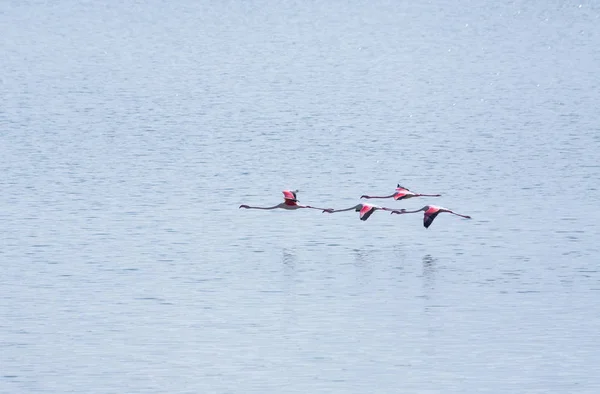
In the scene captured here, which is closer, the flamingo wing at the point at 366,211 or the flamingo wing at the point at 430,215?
the flamingo wing at the point at 430,215

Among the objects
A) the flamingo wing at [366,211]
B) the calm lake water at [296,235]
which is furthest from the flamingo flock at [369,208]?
the calm lake water at [296,235]

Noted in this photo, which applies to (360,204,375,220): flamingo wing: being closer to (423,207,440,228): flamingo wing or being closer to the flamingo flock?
the flamingo flock

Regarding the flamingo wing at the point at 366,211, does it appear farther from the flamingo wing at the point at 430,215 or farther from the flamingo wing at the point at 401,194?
the flamingo wing at the point at 401,194

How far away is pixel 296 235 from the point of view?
121 feet

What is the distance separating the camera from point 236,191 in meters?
44.1

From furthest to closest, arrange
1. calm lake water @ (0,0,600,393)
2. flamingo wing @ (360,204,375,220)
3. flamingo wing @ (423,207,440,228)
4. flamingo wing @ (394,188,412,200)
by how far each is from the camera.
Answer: flamingo wing @ (394,188,412,200) → flamingo wing @ (360,204,375,220) → flamingo wing @ (423,207,440,228) → calm lake water @ (0,0,600,393)

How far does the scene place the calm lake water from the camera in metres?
26.7

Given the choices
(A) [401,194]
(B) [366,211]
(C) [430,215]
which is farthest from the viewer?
(A) [401,194]

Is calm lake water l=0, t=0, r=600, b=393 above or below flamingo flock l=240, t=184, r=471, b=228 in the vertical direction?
below

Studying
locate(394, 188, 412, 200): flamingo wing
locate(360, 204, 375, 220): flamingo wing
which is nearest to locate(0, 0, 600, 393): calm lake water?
locate(394, 188, 412, 200): flamingo wing

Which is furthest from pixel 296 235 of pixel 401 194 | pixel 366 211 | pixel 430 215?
pixel 430 215

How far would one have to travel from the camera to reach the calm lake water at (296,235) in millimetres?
26703

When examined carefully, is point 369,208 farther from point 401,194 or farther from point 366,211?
point 401,194

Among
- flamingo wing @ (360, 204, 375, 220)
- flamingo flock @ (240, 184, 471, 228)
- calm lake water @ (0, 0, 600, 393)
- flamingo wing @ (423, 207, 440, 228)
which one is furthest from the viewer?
flamingo wing @ (360, 204, 375, 220)
